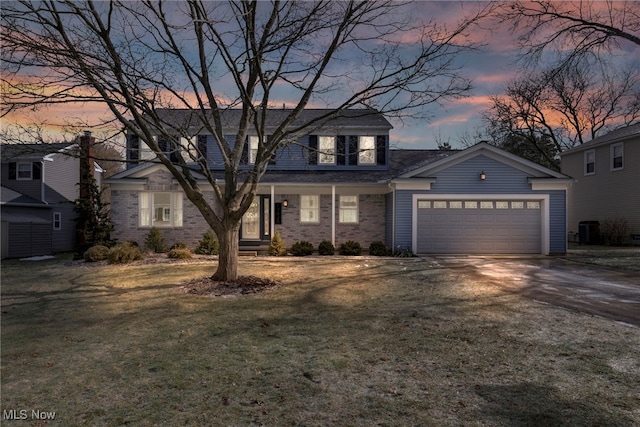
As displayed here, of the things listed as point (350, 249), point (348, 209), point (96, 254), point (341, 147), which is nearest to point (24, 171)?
point (96, 254)

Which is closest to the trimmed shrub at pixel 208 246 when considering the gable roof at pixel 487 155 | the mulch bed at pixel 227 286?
the mulch bed at pixel 227 286

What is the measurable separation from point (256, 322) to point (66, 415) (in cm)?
335

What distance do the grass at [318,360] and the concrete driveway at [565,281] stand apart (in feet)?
3.02

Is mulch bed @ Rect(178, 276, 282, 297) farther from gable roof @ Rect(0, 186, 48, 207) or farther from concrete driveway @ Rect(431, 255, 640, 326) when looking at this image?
gable roof @ Rect(0, 186, 48, 207)

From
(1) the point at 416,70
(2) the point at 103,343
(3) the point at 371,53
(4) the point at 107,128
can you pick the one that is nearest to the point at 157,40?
(4) the point at 107,128

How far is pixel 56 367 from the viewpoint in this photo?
4895mm

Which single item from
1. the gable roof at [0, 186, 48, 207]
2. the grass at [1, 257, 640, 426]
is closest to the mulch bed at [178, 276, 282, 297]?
the grass at [1, 257, 640, 426]

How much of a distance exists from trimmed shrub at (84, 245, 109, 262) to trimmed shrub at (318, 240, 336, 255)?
862 cm

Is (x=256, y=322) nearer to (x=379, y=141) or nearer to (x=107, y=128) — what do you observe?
(x=107, y=128)

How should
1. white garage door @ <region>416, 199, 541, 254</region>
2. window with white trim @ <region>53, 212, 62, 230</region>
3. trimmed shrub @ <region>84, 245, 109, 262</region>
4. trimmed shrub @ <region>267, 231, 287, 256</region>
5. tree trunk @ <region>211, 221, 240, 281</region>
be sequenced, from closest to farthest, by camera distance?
tree trunk @ <region>211, 221, 240, 281</region>, trimmed shrub @ <region>84, 245, 109, 262</region>, trimmed shrub @ <region>267, 231, 287, 256</region>, white garage door @ <region>416, 199, 541, 254</region>, window with white trim @ <region>53, 212, 62, 230</region>

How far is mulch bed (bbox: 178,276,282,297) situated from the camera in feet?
30.3

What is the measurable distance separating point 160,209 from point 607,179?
25289 millimetres

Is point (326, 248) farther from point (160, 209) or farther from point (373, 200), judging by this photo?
point (160, 209)

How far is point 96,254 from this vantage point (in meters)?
15.3
